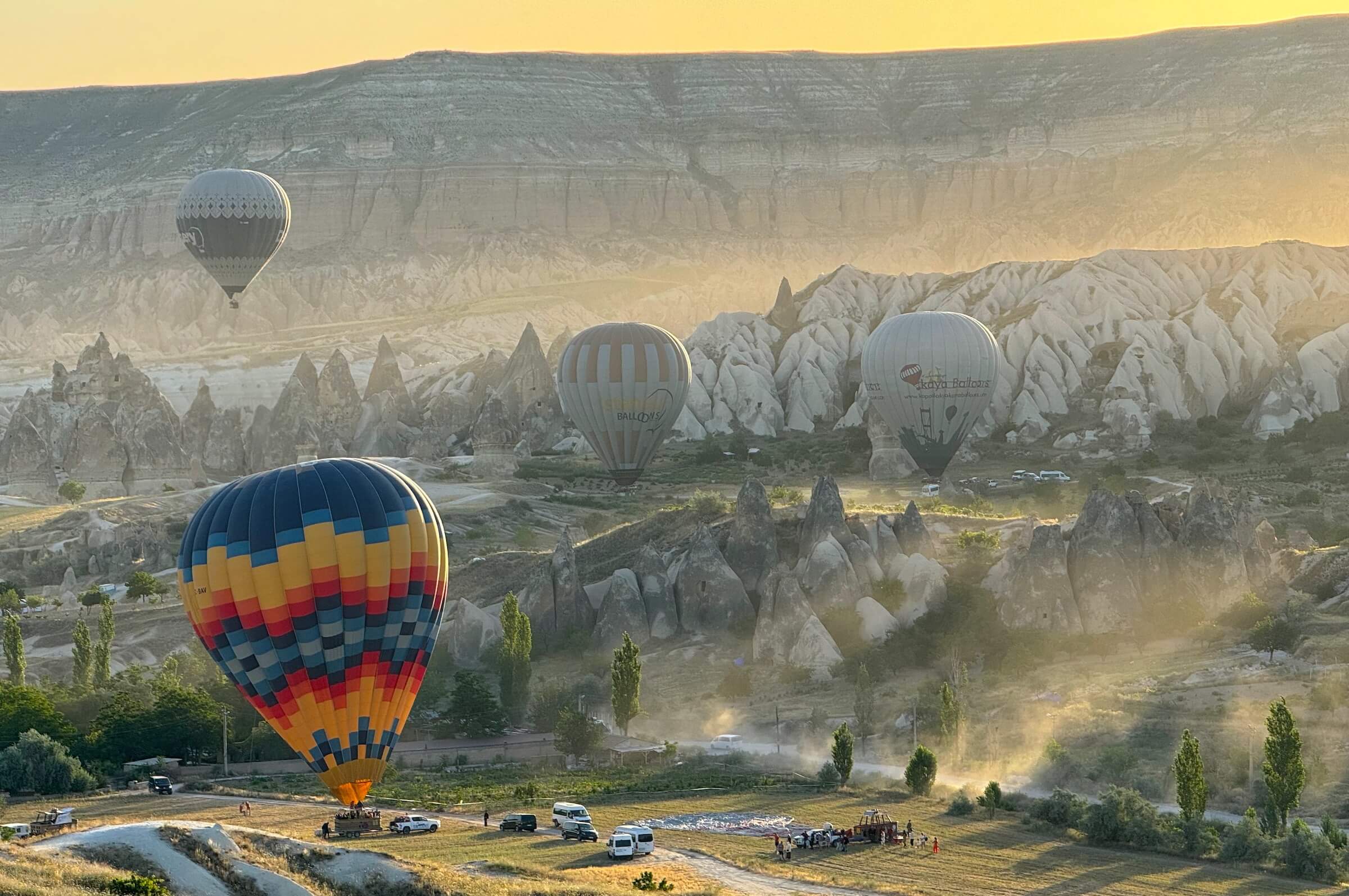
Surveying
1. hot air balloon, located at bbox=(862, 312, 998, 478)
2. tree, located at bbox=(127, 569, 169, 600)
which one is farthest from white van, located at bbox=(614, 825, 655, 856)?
hot air balloon, located at bbox=(862, 312, 998, 478)

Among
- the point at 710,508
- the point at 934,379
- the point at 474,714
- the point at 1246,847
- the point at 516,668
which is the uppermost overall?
the point at 934,379

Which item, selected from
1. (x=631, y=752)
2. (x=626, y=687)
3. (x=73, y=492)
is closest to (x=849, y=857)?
(x=631, y=752)

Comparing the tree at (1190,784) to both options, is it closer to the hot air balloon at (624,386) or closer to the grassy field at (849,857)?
the grassy field at (849,857)

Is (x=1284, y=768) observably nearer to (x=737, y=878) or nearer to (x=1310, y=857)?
(x=1310, y=857)

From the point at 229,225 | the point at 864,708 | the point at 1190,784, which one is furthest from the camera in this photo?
the point at 229,225

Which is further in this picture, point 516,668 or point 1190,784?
point 516,668

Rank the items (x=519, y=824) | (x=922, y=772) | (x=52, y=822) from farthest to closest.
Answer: (x=922, y=772) → (x=519, y=824) → (x=52, y=822)

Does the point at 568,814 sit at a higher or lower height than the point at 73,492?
lower
